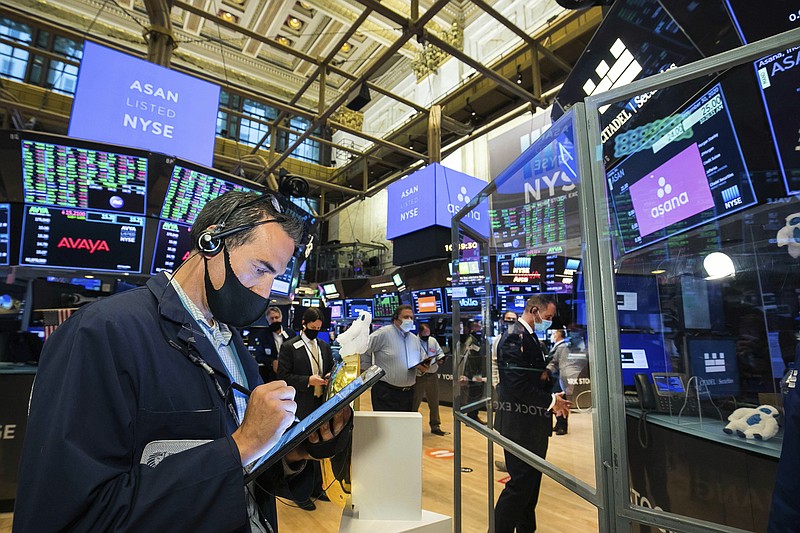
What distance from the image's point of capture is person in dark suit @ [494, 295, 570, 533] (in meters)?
1.93

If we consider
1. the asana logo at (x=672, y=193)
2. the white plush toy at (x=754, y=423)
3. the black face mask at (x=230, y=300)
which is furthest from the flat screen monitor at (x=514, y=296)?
the black face mask at (x=230, y=300)

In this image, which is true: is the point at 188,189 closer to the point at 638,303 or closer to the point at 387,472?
the point at 387,472

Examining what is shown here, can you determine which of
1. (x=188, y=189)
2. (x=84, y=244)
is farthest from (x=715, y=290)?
(x=84, y=244)

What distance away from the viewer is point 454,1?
1072 centimetres

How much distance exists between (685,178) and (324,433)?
2.11 meters

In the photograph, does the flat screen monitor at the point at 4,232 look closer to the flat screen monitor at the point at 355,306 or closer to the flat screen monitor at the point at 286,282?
the flat screen monitor at the point at 286,282

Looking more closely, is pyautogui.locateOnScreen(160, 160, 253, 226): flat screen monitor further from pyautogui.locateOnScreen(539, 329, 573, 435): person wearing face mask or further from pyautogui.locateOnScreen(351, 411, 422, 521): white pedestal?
pyautogui.locateOnScreen(539, 329, 573, 435): person wearing face mask

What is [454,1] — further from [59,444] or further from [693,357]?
[59,444]

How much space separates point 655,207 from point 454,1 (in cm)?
1073

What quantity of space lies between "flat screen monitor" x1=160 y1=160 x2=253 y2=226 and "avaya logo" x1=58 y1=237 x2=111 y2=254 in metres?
0.51

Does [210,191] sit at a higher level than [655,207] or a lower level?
higher

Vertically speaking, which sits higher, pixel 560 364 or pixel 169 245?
pixel 169 245

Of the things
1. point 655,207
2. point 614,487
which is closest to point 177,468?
point 614,487

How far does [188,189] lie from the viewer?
3.72 metres
